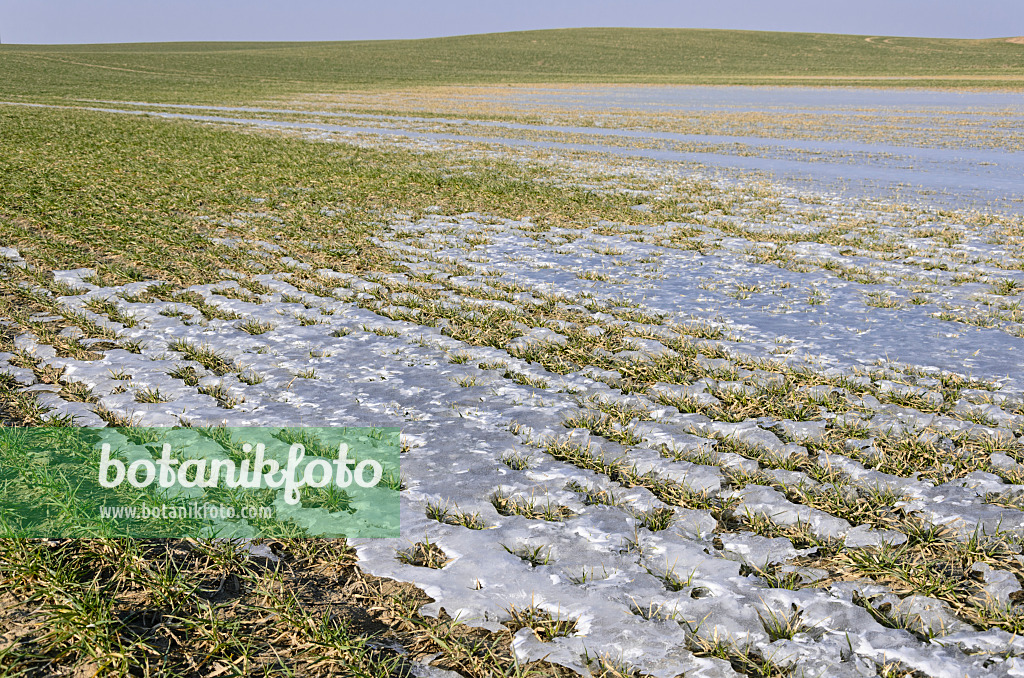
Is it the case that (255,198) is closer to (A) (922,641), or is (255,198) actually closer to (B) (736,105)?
(A) (922,641)

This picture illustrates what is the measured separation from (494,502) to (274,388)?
92.7 inches

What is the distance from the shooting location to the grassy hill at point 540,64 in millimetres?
61875

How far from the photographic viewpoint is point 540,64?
100500 millimetres

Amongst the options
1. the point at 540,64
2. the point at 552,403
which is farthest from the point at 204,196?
the point at 540,64

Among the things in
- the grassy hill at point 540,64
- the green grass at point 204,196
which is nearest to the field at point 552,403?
the green grass at point 204,196

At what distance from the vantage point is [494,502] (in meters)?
4.07

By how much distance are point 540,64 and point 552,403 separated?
103 metres

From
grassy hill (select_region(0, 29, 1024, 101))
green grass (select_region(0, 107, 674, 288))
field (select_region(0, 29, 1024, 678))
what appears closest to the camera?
field (select_region(0, 29, 1024, 678))

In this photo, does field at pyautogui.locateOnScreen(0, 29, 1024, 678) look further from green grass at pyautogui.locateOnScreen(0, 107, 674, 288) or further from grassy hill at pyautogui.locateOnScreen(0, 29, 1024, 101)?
grassy hill at pyautogui.locateOnScreen(0, 29, 1024, 101)

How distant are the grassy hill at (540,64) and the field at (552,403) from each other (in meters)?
40.6

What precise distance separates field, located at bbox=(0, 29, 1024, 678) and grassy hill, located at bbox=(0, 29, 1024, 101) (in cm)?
4055

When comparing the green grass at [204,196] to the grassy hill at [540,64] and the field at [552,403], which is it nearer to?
the field at [552,403]

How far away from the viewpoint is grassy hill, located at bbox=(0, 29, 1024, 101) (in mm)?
61875

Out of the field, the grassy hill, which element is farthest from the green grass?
the grassy hill
